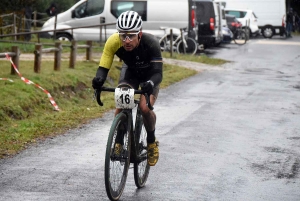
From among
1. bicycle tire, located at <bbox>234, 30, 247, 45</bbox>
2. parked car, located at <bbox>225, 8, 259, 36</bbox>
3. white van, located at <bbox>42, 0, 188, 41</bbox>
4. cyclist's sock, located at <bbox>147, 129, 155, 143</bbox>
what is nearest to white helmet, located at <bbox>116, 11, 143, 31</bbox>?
cyclist's sock, located at <bbox>147, 129, 155, 143</bbox>

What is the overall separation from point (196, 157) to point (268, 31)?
135 ft

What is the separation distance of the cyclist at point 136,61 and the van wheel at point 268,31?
140ft

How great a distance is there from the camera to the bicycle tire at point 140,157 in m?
7.52

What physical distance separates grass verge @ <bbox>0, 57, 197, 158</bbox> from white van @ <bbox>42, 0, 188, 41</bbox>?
10078 mm

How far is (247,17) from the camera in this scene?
44.7 meters

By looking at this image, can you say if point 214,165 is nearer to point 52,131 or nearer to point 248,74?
point 52,131

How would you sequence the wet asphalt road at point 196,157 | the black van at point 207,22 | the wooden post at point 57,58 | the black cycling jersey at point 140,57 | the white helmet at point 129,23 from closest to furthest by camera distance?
the white helmet at point 129,23
the black cycling jersey at point 140,57
the wet asphalt road at point 196,157
the wooden post at point 57,58
the black van at point 207,22

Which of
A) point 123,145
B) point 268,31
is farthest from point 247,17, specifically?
point 123,145

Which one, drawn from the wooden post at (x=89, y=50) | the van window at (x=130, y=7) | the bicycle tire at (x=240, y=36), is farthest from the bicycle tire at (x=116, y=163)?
the bicycle tire at (x=240, y=36)

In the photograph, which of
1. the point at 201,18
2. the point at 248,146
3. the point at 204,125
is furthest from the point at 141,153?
the point at 201,18

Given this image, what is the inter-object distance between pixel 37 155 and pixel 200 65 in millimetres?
16156

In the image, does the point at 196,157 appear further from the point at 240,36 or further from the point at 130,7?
the point at 240,36

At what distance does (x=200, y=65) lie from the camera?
25.1 m

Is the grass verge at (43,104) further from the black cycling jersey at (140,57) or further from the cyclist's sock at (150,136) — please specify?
the black cycling jersey at (140,57)
